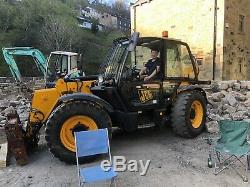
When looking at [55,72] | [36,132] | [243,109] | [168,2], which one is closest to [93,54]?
[168,2]

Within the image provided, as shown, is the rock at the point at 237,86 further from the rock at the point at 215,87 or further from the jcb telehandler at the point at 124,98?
the jcb telehandler at the point at 124,98

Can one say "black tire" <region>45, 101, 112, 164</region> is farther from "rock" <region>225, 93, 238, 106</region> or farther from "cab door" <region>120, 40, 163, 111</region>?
"rock" <region>225, 93, 238, 106</region>

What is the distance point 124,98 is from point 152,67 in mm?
951

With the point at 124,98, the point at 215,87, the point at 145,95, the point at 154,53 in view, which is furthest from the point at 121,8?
the point at 124,98

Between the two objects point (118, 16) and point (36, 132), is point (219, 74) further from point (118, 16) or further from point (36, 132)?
point (118, 16)

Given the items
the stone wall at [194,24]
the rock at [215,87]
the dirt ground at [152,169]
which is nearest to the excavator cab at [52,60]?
the stone wall at [194,24]

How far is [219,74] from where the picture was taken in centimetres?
1495

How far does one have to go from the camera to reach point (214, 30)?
15.0 m

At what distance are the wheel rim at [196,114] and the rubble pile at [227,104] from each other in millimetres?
303

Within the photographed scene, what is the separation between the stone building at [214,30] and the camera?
1487cm

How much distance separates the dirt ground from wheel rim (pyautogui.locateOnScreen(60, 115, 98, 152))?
39 centimetres

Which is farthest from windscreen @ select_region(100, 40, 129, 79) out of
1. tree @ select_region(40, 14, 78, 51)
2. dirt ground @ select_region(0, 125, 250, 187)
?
tree @ select_region(40, 14, 78, 51)

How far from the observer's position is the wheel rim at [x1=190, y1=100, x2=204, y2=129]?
735 cm

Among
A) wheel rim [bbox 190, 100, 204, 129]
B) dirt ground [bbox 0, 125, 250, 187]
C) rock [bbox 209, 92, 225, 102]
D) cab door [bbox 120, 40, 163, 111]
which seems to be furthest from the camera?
rock [bbox 209, 92, 225, 102]
